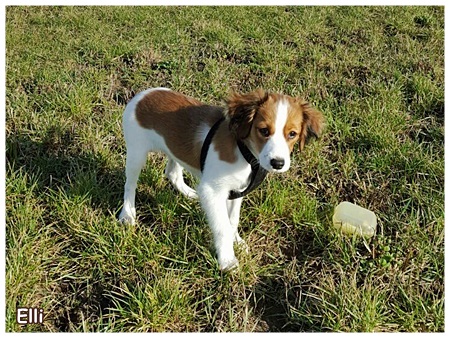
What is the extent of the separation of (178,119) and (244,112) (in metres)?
0.67

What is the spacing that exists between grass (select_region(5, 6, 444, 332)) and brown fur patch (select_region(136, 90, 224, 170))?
630mm

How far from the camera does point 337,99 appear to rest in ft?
17.7

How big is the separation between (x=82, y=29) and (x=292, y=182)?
4.25 metres

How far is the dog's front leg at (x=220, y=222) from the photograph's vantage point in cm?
329

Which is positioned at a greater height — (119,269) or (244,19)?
(244,19)

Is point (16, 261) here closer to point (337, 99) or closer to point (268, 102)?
point (268, 102)

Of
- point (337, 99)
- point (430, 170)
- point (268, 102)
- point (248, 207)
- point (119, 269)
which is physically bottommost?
point (119, 269)

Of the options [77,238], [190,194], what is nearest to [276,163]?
[190,194]

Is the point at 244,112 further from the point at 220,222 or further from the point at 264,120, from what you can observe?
the point at 220,222

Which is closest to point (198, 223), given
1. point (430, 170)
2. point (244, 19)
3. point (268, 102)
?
point (268, 102)

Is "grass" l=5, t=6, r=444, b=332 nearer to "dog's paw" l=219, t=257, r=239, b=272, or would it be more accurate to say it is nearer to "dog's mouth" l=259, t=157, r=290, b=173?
"dog's paw" l=219, t=257, r=239, b=272

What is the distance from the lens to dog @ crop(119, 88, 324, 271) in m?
2.92

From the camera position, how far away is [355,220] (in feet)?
12.2

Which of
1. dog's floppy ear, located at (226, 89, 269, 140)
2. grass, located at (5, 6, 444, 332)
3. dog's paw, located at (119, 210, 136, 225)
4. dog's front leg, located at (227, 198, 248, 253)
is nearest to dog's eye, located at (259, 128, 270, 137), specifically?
dog's floppy ear, located at (226, 89, 269, 140)
